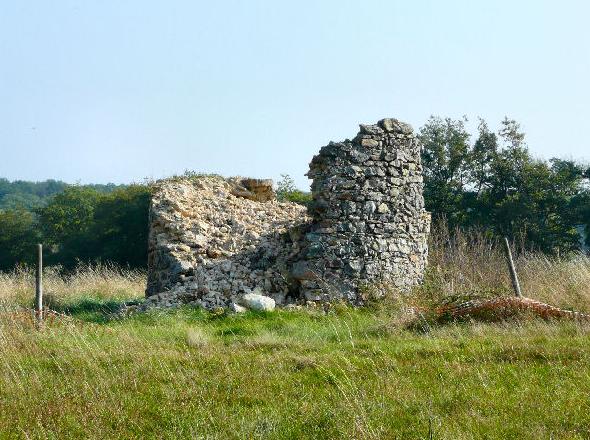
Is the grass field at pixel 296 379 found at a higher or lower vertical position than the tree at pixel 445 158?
lower

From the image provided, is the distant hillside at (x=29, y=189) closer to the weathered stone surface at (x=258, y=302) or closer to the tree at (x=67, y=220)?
the tree at (x=67, y=220)

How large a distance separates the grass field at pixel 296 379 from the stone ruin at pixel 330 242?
1.76m

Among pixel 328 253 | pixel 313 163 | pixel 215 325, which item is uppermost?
pixel 313 163

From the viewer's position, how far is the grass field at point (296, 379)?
18.8 ft

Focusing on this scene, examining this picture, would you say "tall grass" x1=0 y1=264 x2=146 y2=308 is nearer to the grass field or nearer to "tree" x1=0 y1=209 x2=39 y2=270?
the grass field

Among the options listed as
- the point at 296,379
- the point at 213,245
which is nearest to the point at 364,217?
the point at 213,245

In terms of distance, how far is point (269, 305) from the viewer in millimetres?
12547

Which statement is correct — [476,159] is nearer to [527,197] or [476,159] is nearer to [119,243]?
[527,197]

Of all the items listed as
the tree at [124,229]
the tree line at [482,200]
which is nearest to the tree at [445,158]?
A: the tree line at [482,200]

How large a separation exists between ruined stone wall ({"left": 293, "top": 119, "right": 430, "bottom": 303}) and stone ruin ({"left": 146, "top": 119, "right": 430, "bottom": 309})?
0.02 metres

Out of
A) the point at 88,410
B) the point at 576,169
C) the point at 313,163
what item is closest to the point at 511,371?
the point at 88,410

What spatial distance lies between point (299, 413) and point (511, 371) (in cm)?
220

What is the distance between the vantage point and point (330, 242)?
522 inches

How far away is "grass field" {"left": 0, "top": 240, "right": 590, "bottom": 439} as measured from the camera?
226 inches
